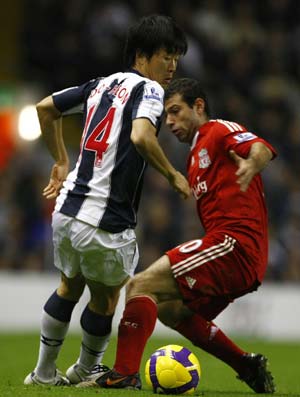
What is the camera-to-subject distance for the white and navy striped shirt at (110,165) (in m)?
6.07

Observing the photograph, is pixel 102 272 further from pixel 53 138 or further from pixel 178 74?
pixel 178 74

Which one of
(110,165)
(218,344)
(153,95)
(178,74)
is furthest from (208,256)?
(178,74)

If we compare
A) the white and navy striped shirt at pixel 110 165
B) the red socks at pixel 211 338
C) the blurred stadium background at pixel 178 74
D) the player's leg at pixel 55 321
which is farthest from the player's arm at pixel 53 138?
the blurred stadium background at pixel 178 74

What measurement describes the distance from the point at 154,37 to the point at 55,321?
1698 mm

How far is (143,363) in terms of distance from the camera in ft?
29.4

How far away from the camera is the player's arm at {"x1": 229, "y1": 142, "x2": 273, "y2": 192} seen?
593cm

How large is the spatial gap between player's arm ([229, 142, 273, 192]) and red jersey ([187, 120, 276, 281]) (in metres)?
0.13

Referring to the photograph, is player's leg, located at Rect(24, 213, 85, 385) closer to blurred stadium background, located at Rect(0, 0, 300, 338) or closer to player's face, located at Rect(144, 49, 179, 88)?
player's face, located at Rect(144, 49, 179, 88)

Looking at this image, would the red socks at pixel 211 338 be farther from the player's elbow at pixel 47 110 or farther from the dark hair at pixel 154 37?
the dark hair at pixel 154 37

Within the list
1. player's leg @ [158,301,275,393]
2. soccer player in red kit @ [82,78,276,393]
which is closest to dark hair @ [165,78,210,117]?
soccer player in red kit @ [82,78,276,393]

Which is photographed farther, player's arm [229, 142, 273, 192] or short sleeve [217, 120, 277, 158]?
short sleeve [217, 120, 277, 158]

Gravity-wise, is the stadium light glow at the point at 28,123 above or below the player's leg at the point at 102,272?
below

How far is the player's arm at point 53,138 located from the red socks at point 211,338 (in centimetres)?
111

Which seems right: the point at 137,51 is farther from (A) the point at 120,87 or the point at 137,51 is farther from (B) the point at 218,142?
(B) the point at 218,142
